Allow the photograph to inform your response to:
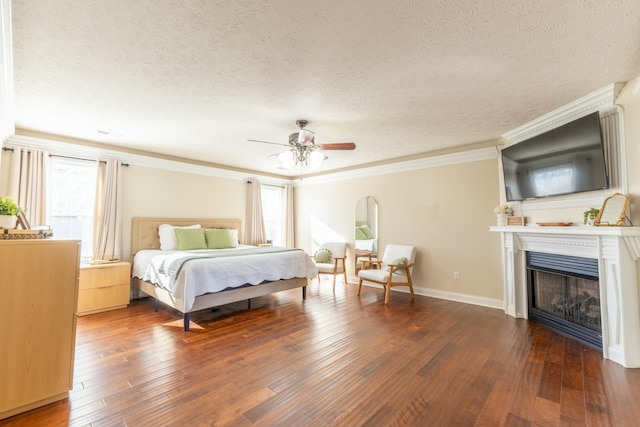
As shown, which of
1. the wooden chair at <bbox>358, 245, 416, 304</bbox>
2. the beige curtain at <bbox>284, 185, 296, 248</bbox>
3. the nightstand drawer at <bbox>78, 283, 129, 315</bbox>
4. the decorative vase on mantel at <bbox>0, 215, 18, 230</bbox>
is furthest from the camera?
the beige curtain at <bbox>284, 185, 296, 248</bbox>

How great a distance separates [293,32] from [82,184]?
13.8ft

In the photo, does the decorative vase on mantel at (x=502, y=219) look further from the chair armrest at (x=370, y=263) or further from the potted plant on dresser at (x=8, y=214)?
the potted plant on dresser at (x=8, y=214)

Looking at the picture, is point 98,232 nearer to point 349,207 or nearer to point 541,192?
point 349,207

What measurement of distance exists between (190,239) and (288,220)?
258 cm

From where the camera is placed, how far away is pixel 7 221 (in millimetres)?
1845

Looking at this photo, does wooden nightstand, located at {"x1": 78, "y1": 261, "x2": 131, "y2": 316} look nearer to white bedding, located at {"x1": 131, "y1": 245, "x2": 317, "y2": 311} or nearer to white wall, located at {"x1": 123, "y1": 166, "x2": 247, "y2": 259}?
white bedding, located at {"x1": 131, "y1": 245, "x2": 317, "y2": 311}

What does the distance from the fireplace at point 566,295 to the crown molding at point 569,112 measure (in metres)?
1.47

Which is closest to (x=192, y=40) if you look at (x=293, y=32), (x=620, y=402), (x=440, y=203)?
(x=293, y=32)

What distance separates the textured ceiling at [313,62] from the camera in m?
1.66

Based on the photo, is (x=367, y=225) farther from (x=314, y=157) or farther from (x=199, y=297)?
(x=199, y=297)

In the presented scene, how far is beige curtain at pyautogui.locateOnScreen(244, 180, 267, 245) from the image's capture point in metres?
6.11

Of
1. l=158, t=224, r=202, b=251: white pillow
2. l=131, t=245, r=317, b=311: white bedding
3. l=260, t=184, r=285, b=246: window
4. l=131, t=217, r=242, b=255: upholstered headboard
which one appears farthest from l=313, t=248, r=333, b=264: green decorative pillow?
l=158, t=224, r=202, b=251: white pillow

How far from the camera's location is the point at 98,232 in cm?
417

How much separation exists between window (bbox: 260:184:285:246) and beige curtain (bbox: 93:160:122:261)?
2.87m
